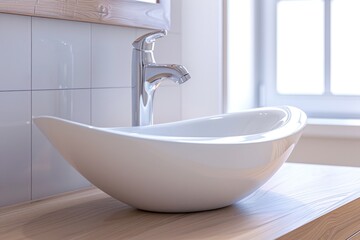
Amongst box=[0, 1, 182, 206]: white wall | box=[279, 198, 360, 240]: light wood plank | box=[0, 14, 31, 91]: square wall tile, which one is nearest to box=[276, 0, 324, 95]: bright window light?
box=[0, 1, 182, 206]: white wall

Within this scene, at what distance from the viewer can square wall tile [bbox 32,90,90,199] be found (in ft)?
3.84

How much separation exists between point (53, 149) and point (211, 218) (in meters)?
0.40

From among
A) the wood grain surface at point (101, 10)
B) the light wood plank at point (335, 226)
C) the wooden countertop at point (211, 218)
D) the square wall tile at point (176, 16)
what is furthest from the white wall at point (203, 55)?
the light wood plank at point (335, 226)

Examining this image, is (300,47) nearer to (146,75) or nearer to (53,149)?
(146,75)

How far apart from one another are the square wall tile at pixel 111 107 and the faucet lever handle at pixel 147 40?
15cm

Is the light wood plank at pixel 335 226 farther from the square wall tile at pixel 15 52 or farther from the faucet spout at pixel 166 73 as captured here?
the square wall tile at pixel 15 52

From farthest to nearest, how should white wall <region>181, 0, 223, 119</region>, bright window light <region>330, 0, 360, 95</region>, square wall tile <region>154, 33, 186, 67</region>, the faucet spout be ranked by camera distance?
bright window light <region>330, 0, 360, 95</region> < white wall <region>181, 0, 223, 119</region> < square wall tile <region>154, 33, 186, 67</region> < the faucet spout

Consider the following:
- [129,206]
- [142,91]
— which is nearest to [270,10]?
[142,91]

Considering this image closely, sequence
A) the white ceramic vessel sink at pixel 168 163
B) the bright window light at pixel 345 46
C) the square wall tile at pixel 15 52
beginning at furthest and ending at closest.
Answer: the bright window light at pixel 345 46 < the square wall tile at pixel 15 52 < the white ceramic vessel sink at pixel 168 163

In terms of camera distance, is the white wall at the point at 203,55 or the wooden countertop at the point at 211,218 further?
the white wall at the point at 203,55

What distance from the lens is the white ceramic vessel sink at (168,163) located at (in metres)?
0.87

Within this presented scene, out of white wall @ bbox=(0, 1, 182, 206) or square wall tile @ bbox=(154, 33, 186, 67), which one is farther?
square wall tile @ bbox=(154, 33, 186, 67)

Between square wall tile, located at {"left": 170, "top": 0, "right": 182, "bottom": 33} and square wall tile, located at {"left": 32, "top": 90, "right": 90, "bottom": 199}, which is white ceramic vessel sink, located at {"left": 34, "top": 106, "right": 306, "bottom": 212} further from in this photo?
square wall tile, located at {"left": 170, "top": 0, "right": 182, "bottom": 33}

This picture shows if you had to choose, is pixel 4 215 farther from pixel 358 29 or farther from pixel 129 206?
pixel 358 29
